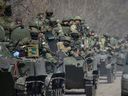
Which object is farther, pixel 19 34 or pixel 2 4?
pixel 2 4

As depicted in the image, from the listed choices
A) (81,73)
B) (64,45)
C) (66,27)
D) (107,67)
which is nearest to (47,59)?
(81,73)

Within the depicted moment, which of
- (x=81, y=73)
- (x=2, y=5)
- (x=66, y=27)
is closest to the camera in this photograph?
(x=2, y=5)

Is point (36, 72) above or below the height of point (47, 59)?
below

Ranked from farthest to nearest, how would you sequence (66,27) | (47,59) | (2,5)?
(66,27) → (2,5) → (47,59)

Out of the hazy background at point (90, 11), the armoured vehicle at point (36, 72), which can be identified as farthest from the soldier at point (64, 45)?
the hazy background at point (90, 11)

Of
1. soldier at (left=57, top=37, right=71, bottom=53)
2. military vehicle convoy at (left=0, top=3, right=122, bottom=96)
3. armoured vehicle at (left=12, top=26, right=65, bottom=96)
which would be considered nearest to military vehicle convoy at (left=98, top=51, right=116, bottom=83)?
military vehicle convoy at (left=0, top=3, right=122, bottom=96)

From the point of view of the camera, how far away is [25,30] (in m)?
17.8

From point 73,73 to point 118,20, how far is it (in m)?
52.0

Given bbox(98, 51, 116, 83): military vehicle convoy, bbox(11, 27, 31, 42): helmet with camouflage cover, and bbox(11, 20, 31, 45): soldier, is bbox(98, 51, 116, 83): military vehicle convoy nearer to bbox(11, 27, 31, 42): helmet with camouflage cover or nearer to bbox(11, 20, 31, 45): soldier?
bbox(11, 20, 31, 45): soldier

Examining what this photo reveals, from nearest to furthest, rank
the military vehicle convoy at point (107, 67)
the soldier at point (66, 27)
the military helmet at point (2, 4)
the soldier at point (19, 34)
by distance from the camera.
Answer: the soldier at point (19, 34), the military helmet at point (2, 4), the soldier at point (66, 27), the military vehicle convoy at point (107, 67)

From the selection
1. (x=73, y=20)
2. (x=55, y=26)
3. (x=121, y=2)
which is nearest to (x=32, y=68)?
(x=55, y=26)

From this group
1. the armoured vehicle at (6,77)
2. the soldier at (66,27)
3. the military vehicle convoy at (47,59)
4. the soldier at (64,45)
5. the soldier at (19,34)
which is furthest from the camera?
the soldier at (66,27)

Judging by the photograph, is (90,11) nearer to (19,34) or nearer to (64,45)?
(64,45)

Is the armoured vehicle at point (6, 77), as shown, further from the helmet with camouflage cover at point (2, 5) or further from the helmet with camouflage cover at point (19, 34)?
the helmet with camouflage cover at point (2, 5)
